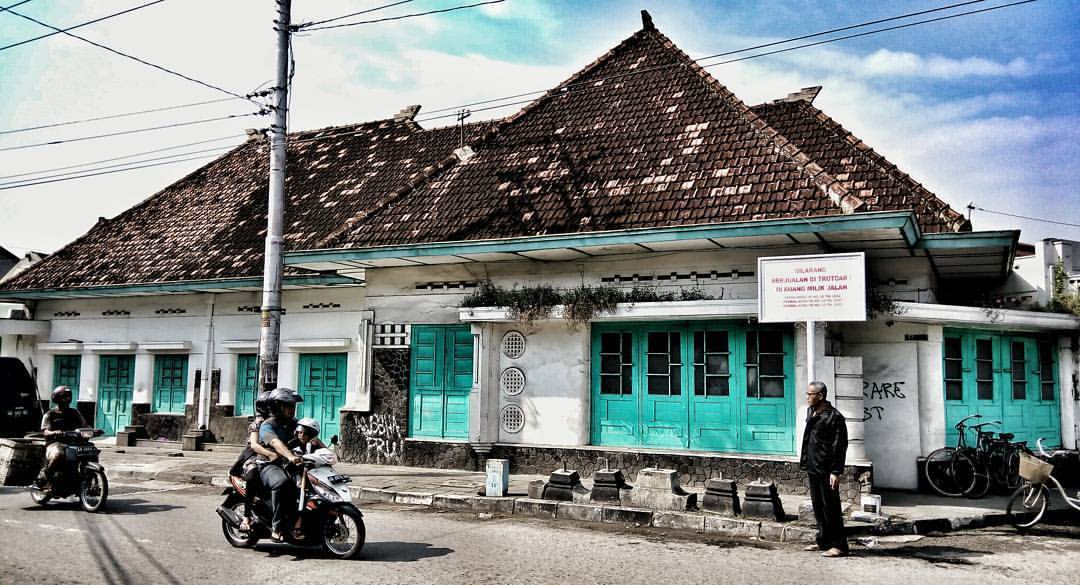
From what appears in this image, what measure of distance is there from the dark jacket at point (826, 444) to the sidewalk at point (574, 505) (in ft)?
3.30

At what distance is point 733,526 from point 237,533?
17.5 ft

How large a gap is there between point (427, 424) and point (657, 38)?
333 inches

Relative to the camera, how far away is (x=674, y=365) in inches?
521

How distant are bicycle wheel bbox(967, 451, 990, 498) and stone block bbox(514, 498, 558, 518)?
5840mm

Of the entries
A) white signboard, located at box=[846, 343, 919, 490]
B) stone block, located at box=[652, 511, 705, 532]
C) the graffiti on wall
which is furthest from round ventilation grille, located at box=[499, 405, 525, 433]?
white signboard, located at box=[846, 343, 919, 490]

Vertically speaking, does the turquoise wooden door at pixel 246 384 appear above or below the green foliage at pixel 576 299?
below

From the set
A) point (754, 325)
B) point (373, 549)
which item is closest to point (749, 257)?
point (754, 325)

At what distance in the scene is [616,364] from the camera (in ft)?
45.0

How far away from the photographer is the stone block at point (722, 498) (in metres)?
10.1

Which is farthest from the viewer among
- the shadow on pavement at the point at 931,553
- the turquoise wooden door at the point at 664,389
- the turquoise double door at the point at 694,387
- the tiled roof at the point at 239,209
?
the tiled roof at the point at 239,209

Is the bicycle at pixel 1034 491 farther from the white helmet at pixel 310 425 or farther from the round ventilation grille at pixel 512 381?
the white helmet at pixel 310 425

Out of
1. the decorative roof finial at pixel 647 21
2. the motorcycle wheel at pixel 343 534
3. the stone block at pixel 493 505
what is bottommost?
the stone block at pixel 493 505

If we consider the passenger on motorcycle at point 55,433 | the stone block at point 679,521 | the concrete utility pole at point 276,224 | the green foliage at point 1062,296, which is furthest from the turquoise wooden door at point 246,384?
the green foliage at point 1062,296

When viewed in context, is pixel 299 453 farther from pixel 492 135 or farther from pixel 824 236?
pixel 492 135
